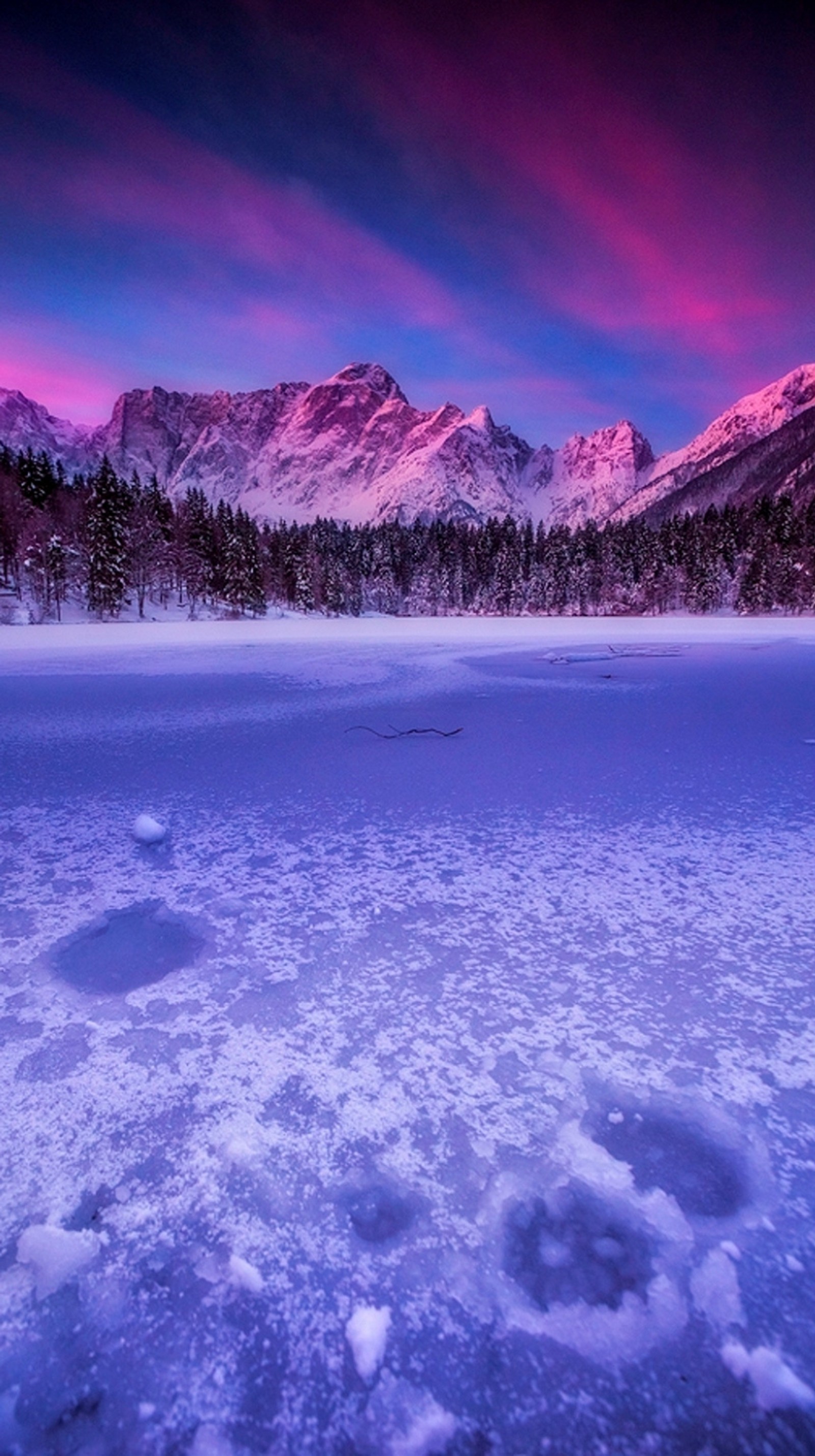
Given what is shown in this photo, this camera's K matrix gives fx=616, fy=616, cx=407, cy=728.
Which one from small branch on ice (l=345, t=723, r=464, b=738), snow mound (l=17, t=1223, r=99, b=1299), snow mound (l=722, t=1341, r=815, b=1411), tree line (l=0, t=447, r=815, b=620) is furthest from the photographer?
tree line (l=0, t=447, r=815, b=620)

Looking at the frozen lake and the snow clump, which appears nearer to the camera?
the frozen lake

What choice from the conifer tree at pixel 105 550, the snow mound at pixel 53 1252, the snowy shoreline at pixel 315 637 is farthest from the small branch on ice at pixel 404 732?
the conifer tree at pixel 105 550

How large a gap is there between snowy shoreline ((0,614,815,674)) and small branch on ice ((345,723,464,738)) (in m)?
9.70

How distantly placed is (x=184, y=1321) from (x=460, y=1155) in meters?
0.90

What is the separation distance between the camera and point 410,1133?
2.14 m

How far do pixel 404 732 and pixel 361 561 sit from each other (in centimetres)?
8848

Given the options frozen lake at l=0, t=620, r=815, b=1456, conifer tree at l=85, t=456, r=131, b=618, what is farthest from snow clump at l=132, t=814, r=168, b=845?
conifer tree at l=85, t=456, r=131, b=618

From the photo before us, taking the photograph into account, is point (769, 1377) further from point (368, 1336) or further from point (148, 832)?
point (148, 832)

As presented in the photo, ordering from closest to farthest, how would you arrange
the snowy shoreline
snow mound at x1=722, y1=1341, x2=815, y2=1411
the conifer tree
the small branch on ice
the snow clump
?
snow mound at x1=722, y1=1341, x2=815, y2=1411 < the snow clump < the small branch on ice < the snowy shoreline < the conifer tree

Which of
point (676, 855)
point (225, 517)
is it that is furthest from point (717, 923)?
point (225, 517)

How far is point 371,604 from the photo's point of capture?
9519 centimetres

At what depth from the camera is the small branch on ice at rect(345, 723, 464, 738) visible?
8594mm

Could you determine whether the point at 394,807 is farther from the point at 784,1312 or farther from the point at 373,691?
the point at 373,691

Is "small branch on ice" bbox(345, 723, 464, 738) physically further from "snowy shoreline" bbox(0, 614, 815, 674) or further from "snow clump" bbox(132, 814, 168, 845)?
"snowy shoreline" bbox(0, 614, 815, 674)
